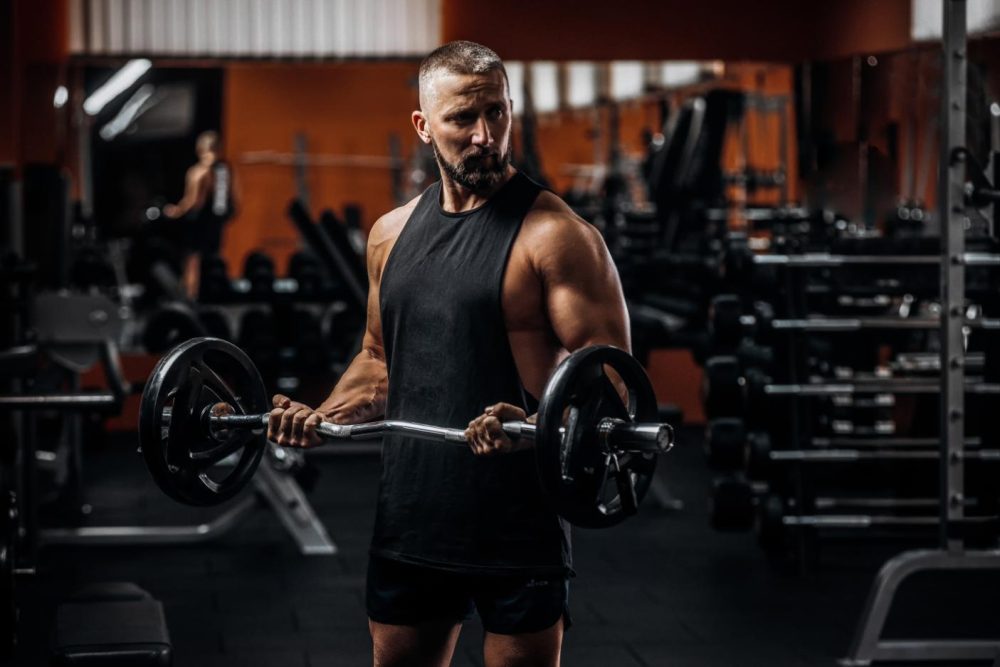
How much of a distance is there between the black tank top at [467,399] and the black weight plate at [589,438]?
0.56 ft

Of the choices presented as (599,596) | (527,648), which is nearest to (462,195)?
(527,648)

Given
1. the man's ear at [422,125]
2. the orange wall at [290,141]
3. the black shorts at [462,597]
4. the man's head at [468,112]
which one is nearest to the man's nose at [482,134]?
the man's head at [468,112]

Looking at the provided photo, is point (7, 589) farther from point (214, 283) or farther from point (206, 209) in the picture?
point (206, 209)

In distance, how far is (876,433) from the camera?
510 centimetres

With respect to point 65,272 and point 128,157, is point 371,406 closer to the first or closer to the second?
point 65,272

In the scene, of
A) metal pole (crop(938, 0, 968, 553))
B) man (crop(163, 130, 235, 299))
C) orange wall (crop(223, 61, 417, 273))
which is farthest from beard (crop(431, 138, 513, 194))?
orange wall (crop(223, 61, 417, 273))

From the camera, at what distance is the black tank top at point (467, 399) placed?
2.01 metres

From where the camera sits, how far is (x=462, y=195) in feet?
6.82

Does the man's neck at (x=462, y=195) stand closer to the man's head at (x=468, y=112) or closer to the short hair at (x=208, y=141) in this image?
the man's head at (x=468, y=112)

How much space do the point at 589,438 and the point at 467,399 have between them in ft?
0.85

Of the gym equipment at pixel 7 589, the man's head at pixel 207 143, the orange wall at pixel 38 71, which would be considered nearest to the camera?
the gym equipment at pixel 7 589

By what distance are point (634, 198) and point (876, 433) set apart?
3.86m

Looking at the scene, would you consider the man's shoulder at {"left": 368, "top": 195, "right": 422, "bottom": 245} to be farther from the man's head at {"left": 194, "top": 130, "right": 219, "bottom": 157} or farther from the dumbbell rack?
the man's head at {"left": 194, "top": 130, "right": 219, "bottom": 157}

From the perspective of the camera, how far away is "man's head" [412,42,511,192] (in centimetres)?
195
